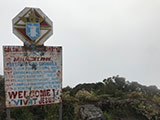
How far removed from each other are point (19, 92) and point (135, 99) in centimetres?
403

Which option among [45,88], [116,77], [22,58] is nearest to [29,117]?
[45,88]

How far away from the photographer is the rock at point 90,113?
14.2ft

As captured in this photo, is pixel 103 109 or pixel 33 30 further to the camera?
pixel 103 109

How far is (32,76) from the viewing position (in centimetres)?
345

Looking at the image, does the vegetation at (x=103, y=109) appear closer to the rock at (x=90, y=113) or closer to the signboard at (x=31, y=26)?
the rock at (x=90, y=113)

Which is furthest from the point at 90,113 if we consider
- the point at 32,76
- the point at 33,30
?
the point at 33,30

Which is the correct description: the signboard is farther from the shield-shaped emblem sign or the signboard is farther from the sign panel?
the sign panel

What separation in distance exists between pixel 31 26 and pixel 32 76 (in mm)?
1110

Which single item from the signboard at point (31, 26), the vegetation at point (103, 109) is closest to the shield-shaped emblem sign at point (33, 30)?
the signboard at point (31, 26)

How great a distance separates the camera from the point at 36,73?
348 cm

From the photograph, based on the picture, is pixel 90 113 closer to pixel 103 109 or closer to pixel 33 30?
pixel 103 109

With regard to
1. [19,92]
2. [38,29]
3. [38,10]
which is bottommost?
[19,92]

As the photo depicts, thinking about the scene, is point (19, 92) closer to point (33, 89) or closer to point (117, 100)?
point (33, 89)

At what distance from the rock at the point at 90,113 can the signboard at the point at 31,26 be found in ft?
7.72
